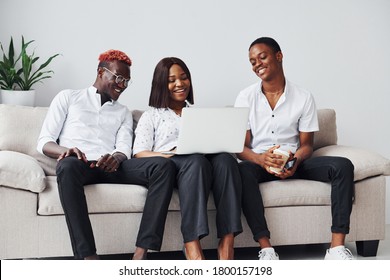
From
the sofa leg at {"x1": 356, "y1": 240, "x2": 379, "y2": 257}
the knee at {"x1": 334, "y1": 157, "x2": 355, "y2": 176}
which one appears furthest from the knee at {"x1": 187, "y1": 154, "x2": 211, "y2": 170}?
the sofa leg at {"x1": 356, "y1": 240, "x2": 379, "y2": 257}

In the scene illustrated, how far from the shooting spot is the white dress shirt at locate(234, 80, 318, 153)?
350 cm

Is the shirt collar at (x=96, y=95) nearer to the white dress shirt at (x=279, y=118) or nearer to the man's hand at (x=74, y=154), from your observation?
the man's hand at (x=74, y=154)

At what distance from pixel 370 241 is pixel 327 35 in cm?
154

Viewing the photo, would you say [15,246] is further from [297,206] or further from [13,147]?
[297,206]

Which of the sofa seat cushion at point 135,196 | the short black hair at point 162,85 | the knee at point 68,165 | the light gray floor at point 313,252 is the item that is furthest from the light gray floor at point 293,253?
the short black hair at point 162,85

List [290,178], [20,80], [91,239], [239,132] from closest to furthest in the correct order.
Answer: [91,239]
[239,132]
[290,178]
[20,80]

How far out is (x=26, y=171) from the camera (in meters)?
2.97

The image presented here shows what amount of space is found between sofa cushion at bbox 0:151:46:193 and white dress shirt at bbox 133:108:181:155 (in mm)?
528

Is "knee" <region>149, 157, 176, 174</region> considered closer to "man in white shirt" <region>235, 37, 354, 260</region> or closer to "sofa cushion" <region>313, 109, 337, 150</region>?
"man in white shirt" <region>235, 37, 354, 260</region>

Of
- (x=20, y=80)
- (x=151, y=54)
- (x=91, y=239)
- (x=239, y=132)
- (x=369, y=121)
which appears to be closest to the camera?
(x=91, y=239)

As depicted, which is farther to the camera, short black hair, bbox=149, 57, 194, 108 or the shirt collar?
the shirt collar

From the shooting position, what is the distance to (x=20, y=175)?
296 cm

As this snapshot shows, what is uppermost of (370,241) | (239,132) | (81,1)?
(81,1)

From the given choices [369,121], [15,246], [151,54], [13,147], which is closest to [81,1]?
[151,54]
